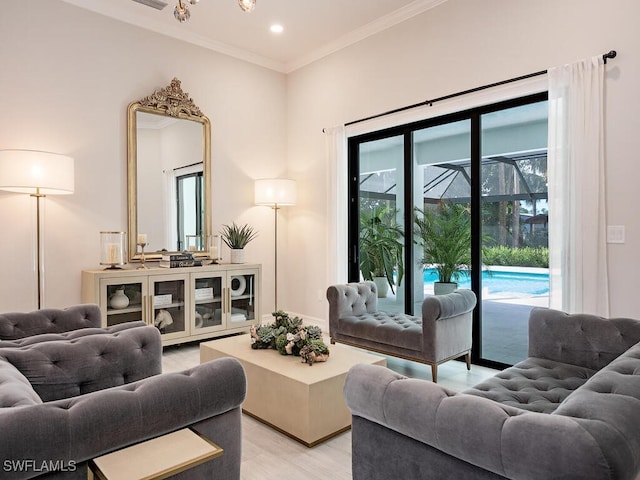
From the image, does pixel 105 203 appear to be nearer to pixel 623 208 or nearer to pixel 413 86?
pixel 413 86

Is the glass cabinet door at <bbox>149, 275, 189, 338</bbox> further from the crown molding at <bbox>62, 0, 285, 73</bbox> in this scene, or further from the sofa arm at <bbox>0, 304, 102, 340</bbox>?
the crown molding at <bbox>62, 0, 285, 73</bbox>

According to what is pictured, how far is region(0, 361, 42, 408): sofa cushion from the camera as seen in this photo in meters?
1.26

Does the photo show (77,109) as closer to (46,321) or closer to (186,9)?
(46,321)

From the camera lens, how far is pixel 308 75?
5500 millimetres

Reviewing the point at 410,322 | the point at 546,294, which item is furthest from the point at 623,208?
the point at 410,322

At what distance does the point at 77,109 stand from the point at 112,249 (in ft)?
4.52

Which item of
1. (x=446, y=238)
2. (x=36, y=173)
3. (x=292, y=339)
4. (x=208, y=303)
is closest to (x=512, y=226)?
(x=446, y=238)

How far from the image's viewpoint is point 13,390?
1.34m

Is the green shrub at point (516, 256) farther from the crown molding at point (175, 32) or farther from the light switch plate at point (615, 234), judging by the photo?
the crown molding at point (175, 32)

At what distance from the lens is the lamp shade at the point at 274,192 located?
207 inches

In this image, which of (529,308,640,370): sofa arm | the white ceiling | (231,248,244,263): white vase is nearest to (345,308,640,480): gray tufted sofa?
(529,308,640,370): sofa arm

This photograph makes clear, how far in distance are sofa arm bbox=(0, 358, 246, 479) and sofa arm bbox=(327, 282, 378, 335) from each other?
7.62 feet

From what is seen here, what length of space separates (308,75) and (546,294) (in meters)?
3.78

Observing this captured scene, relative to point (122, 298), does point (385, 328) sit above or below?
below
